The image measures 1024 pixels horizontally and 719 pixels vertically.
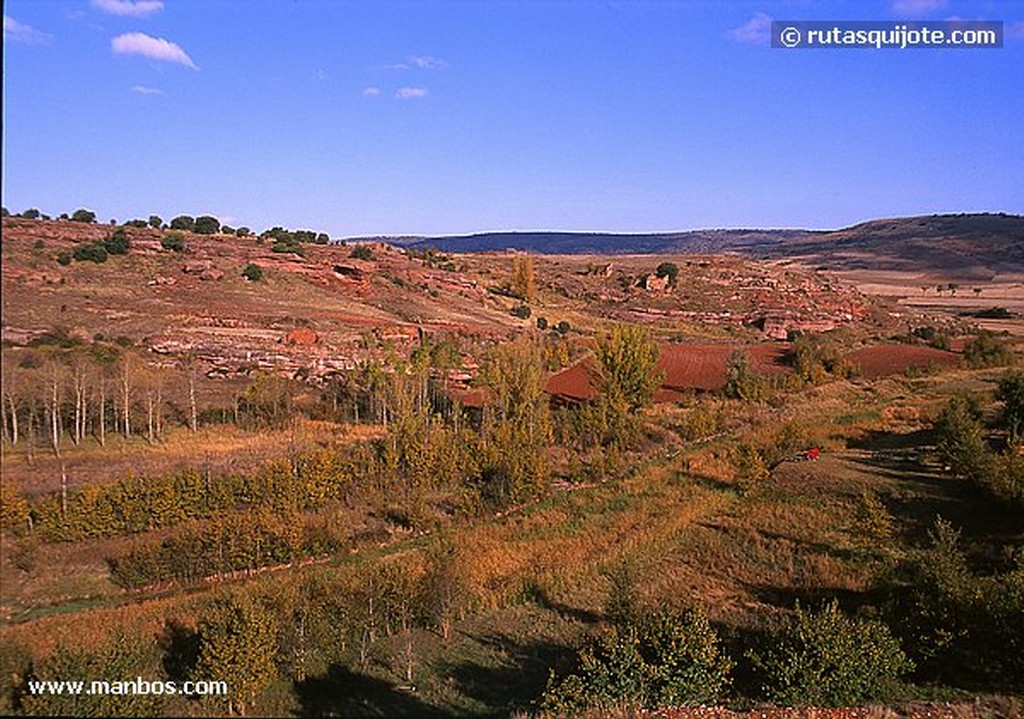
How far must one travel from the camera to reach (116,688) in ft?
13.3

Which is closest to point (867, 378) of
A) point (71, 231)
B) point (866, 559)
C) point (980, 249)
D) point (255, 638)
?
point (866, 559)

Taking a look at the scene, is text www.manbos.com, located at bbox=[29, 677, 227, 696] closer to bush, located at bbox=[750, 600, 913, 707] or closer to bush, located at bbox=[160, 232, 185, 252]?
bush, located at bbox=[750, 600, 913, 707]

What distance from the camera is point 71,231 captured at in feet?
58.1

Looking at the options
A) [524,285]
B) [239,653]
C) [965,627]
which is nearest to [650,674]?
[239,653]

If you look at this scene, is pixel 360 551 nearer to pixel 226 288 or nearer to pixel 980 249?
pixel 226 288

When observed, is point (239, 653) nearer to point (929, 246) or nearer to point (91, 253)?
point (91, 253)

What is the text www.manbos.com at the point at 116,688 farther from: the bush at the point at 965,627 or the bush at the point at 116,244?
the bush at the point at 116,244

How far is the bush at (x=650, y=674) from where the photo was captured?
9234 mm

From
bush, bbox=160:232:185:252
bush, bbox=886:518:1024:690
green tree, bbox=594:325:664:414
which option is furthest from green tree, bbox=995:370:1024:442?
bush, bbox=160:232:185:252

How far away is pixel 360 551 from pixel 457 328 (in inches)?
980

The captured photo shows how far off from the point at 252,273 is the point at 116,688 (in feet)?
117

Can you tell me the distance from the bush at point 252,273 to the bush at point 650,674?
30.9 meters

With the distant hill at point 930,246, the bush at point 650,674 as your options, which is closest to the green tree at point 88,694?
the bush at point 650,674

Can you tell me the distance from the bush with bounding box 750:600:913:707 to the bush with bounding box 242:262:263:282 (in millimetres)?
31973
